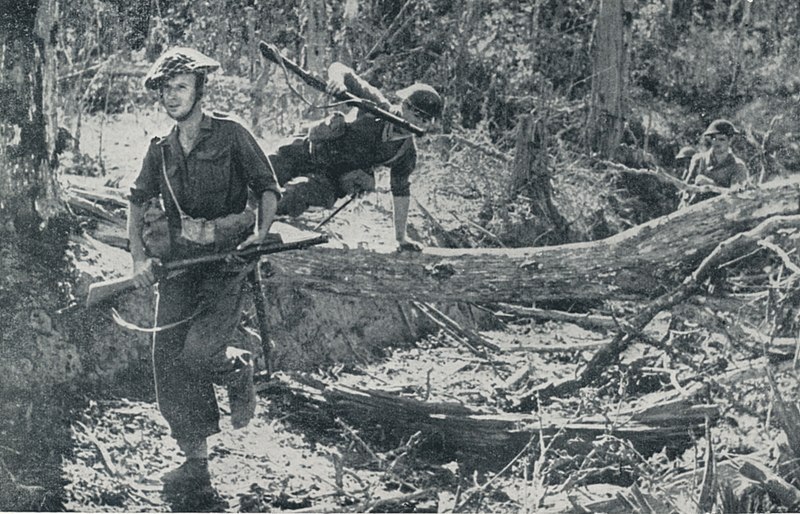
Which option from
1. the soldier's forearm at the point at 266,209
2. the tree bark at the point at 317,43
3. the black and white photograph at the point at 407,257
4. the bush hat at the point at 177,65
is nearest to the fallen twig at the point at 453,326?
the black and white photograph at the point at 407,257

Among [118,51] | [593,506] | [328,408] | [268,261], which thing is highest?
[118,51]

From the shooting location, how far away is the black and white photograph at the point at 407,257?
434cm

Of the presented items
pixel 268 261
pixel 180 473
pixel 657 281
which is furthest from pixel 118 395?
pixel 657 281

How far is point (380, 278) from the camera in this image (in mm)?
4492

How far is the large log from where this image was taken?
4480 millimetres

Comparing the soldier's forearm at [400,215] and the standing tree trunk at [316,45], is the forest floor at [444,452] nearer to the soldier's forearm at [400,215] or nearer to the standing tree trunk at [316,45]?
the soldier's forearm at [400,215]

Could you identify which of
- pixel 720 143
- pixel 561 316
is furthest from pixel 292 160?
pixel 720 143

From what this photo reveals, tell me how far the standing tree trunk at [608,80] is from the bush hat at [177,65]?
Result: 1.55m

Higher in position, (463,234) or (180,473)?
(463,234)

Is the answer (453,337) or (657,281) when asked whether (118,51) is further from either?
(657,281)

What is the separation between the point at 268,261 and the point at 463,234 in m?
0.80

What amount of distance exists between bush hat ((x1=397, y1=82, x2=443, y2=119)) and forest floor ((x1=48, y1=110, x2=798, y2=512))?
0.24 metres

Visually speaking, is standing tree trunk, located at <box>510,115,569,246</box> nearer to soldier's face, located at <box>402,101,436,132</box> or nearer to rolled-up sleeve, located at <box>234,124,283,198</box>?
soldier's face, located at <box>402,101,436,132</box>

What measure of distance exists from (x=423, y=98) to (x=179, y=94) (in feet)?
3.15
